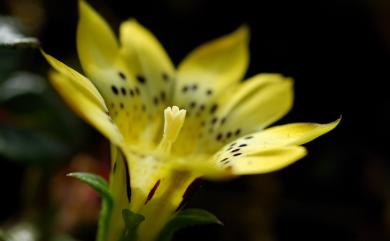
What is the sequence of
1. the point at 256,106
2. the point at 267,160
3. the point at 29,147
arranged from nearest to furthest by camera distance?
the point at 267,160 → the point at 256,106 → the point at 29,147

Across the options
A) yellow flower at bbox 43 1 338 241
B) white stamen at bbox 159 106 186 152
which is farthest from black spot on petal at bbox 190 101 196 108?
white stamen at bbox 159 106 186 152

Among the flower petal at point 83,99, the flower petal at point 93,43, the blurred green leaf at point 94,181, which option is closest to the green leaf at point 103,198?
the blurred green leaf at point 94,181

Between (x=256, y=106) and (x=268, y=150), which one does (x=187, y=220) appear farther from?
(x=256, y=106)

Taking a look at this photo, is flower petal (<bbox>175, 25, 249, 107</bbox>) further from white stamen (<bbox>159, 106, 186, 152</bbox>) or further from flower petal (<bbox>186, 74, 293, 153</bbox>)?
white stamen (<bbox>159, 106, 186, 152</bbox>)

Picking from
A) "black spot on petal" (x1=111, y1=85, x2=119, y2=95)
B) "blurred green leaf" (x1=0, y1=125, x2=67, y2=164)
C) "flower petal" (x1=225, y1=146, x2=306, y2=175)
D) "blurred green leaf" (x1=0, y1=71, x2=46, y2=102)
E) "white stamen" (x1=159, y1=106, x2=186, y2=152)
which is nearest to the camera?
"flower petal" (x1=225, y1=146, x2=306, y2=175)

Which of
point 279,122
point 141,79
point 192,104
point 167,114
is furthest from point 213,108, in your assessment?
point 279,122

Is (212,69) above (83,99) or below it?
below

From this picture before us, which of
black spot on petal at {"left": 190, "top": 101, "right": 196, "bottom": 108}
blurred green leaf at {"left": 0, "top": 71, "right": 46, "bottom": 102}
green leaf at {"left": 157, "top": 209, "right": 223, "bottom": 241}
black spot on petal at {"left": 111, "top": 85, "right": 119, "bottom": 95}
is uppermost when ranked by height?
black spot on petal at {"left": 111, "top": 85, "right": 119, "bottom": 95}
